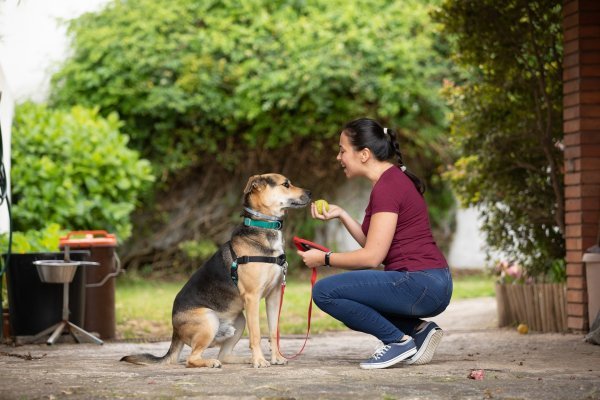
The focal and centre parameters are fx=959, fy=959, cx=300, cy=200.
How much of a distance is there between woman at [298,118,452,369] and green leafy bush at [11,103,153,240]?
7268 mm

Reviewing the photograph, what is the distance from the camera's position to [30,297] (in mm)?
7750

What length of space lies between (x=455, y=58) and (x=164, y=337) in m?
3.96

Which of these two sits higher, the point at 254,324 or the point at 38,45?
the point at 38,45

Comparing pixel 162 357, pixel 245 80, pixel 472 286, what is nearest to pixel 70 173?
pixel 245 80

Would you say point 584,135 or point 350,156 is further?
point 584,135

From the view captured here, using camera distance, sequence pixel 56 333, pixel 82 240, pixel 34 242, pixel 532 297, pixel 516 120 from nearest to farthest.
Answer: pixel 56 333 < pixel 82 240 < pixel 532 297 < pixel 516 120 < pixel 34 242

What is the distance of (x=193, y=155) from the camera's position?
15242mm

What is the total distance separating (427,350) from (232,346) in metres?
1.21

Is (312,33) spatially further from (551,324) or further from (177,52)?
(551,324)

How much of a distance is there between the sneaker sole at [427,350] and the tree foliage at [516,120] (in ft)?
10.9

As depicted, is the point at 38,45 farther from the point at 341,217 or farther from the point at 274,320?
the point at 341,217

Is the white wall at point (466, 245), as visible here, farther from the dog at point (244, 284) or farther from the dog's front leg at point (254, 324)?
the dog's front leg at point (254, 324)

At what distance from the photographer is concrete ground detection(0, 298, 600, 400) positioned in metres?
4.45

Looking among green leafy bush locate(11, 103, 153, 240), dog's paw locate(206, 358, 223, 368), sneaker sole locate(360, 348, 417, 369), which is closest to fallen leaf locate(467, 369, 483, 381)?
sneaker sole locate(360, 348, 417, 369)
